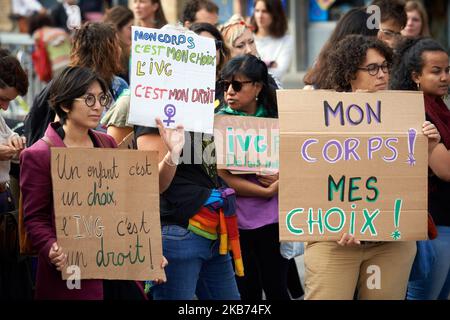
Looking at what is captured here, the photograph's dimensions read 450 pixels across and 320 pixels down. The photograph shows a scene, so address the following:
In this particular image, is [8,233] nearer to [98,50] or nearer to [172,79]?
[172,79]

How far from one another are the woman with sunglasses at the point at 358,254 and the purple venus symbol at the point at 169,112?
848 mm

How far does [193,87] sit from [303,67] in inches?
379

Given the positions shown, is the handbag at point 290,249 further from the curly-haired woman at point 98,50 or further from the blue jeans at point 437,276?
the curly-haired woman at point 98,50

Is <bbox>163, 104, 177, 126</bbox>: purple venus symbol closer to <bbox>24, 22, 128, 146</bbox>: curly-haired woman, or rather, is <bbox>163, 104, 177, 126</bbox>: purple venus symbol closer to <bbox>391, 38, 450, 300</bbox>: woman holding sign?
<bbox>24, 22, 128, 146</bbox>: curly-haired woman

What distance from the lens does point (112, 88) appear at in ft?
21.3

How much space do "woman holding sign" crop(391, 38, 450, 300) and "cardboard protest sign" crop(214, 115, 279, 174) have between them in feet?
2.53

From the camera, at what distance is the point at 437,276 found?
6.02 meters

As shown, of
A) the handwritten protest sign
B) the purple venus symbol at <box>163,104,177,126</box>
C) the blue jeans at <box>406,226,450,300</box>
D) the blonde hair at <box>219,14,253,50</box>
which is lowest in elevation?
the blue jeans at <box>406,226,450,300</box>

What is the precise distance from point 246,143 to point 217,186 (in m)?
0.35

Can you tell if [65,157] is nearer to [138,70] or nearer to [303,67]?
[138,70]

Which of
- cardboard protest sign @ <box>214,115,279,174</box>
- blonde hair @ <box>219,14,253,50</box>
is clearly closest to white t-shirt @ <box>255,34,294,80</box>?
blonde hair @ <box>219,14,253,50</box>

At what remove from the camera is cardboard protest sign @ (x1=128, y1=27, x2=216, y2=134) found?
5270mm

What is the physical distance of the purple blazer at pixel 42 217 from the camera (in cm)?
489

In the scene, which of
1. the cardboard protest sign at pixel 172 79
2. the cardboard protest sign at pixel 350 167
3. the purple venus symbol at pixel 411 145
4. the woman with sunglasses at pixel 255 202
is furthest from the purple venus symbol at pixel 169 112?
the purple venus symbol at pixel 411 145
